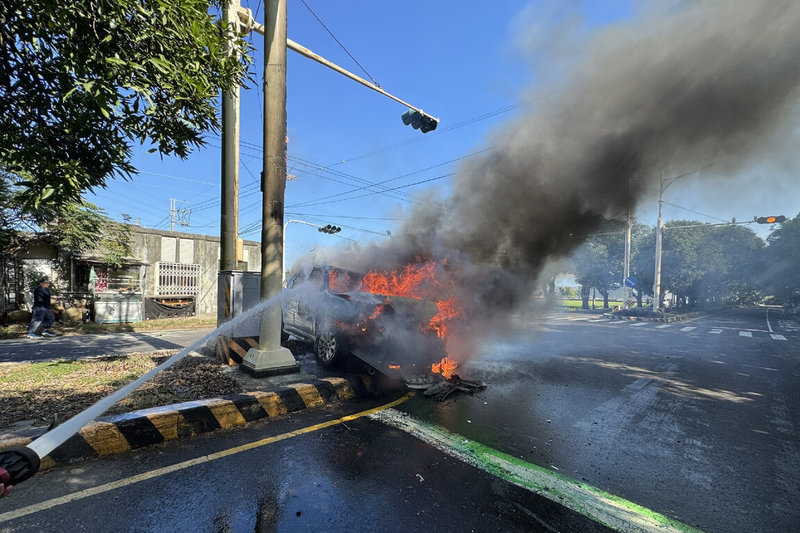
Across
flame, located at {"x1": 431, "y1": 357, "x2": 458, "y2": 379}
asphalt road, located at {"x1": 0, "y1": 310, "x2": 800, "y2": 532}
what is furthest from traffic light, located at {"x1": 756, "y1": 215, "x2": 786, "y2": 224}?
flame, located at {"x1": 431, "y1": 357, "x2": 458, "y2": 379}

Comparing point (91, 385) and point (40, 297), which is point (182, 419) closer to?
point (91, 385)

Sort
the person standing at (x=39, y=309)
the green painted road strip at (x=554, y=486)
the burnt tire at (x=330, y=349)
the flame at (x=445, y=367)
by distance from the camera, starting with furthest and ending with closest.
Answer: the person standing at (x=39, y=309)
the flame at (x=445, y=367)
the burnt tire at (x=330, y=349)
the green painted road strip at (x=554, y=486)

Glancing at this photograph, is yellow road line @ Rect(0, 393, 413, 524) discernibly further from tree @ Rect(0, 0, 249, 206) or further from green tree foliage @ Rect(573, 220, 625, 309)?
green tree foliage @ Rect(573, 220, 625, 309)

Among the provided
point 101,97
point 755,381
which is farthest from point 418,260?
point 755,381

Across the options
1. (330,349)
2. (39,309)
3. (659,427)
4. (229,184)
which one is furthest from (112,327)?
(659,427)

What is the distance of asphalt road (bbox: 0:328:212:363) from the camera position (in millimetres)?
7656

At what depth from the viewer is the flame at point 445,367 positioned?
19.9 feet

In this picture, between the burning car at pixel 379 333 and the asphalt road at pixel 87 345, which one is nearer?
the burning car at pixel 379 333

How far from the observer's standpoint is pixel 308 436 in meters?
3.84

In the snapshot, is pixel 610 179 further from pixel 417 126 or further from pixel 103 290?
pixel 103 290

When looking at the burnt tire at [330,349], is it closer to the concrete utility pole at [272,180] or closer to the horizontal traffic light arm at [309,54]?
the concrete utility pole at [272,180]

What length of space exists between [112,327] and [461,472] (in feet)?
45.6

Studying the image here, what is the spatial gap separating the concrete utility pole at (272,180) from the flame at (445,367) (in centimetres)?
227

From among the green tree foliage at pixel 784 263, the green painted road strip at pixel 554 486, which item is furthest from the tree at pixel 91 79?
the green tree foliage at pixel 784 263
